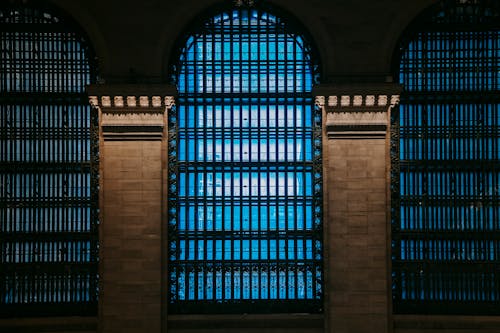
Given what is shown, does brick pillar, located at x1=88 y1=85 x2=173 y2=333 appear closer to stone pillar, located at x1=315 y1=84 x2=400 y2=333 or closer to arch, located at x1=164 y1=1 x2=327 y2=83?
arch, located at x1=164 y1=1 x2=327 y2=83

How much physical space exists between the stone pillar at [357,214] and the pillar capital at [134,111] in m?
4.86

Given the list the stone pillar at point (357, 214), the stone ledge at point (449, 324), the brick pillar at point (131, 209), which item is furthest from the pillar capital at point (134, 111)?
the stone ledge at point (449, 324)

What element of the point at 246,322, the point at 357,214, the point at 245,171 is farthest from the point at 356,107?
the point at 246,322

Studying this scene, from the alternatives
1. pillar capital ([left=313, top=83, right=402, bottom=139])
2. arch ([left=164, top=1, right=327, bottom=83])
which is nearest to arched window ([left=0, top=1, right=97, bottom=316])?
arch ([left=164, top=1, right=327, bottom=83])

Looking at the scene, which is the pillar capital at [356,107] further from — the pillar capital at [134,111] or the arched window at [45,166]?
the arched window at [45,166]

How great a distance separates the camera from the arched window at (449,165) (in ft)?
77.3

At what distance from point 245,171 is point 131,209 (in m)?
3.84

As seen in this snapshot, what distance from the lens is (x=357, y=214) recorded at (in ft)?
75.4

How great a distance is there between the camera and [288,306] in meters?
23.6

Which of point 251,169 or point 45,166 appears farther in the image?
point 251,169

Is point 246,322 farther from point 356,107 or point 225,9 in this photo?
point 225,9

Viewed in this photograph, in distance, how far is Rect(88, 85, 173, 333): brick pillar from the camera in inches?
899

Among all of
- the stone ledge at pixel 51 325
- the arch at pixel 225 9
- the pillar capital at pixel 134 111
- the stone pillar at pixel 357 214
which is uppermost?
the arch at pixel 225 9

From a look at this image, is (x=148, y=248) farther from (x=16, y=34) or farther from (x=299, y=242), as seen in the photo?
(x=16, y=34)
